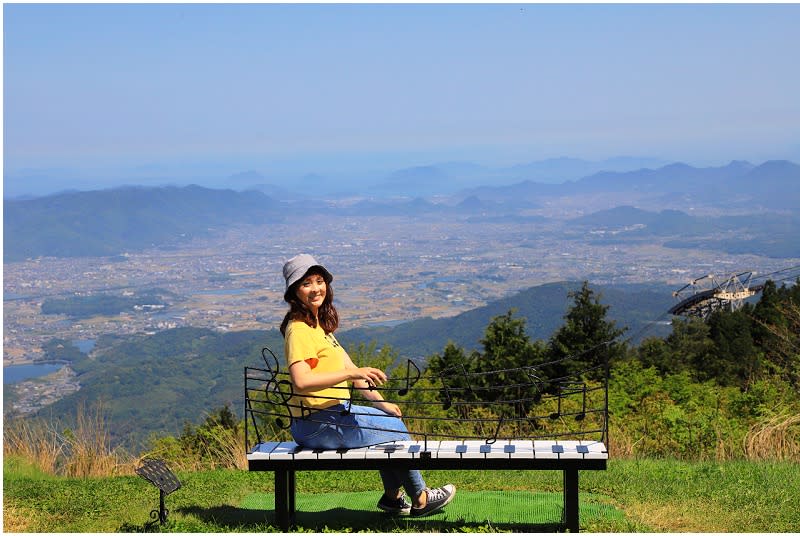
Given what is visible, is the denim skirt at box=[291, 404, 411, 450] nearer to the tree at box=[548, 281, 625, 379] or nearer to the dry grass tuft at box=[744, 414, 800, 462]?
the dry grass tuft at box=[744, 414, 800, 462]

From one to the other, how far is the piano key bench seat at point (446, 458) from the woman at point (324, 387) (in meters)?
0.10

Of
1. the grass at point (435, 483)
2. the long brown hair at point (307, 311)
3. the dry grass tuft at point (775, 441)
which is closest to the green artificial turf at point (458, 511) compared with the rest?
the grass at point (435, 483)

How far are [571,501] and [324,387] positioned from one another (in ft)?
4.90

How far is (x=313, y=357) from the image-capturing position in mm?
5488

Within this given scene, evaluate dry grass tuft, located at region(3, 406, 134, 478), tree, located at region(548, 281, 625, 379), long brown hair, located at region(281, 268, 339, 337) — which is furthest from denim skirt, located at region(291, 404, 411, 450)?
tree, located at region(548, 281, 625, 379)

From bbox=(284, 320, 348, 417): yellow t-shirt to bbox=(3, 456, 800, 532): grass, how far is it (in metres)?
0.75

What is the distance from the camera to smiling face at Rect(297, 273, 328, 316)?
5574 millimetres

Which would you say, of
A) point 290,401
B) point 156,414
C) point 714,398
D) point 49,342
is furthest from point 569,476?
point 49,342

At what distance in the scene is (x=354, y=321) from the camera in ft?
388

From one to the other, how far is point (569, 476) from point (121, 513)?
9.65ft

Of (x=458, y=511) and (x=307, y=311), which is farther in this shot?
(x=458, y=511)

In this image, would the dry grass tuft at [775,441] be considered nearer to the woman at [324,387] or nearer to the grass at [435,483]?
the grass at [435,483]

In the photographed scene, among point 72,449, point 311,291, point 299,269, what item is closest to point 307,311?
point 311,291

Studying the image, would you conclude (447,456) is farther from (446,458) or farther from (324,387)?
(324,387)
